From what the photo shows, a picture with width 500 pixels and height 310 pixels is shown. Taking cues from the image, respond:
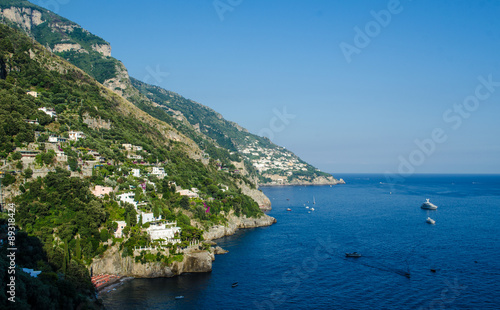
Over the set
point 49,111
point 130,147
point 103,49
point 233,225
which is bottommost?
point 233,225

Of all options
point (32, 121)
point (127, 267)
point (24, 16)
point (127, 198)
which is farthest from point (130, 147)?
point (24, 16)

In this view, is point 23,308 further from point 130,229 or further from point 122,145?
point 122,145

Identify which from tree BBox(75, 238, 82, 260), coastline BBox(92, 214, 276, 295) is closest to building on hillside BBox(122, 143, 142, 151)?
coastline BBox(92, 214, 276, 295)

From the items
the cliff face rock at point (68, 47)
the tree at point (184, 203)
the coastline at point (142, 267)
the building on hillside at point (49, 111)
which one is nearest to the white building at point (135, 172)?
the tree at point (184, 203)

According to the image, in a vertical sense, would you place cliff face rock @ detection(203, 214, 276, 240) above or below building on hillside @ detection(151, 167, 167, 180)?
below

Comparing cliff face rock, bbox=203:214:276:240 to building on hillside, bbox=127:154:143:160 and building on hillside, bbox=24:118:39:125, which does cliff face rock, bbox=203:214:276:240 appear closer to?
building on hillside, bbox=127:154:143:160

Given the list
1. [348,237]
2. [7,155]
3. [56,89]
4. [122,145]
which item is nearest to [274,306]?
[348,237]

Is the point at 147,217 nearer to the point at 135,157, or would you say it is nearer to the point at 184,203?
the point at 184,203
